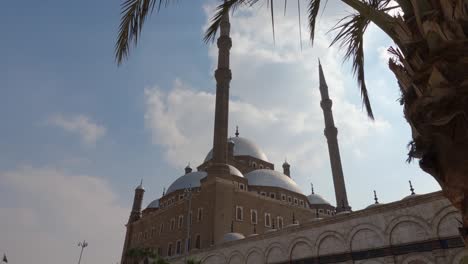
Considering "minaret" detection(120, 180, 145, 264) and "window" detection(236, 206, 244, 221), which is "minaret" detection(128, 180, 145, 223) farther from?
"window" detection(236, 206, 244, 221)

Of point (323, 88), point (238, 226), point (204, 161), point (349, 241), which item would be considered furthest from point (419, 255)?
point (204, 161)

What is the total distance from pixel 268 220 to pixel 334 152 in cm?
959

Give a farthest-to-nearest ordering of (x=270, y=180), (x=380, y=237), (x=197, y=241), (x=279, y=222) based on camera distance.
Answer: (x=270, y=180), (x=279, y=222), (x=197, y=241), (x=380, y=237)

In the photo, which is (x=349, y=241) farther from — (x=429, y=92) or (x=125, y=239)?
(x=125, y=239)

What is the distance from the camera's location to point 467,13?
257cm

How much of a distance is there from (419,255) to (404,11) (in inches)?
568

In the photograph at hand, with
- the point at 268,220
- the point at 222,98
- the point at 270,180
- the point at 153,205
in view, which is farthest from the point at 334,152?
the point at 153,205

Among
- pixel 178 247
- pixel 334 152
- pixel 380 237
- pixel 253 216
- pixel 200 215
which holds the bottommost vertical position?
pixel 380 237

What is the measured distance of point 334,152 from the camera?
34188mm

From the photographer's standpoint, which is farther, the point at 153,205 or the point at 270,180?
the point at 153,205

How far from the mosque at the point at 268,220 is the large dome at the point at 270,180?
112 millimetres

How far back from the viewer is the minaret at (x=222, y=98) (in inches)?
1148

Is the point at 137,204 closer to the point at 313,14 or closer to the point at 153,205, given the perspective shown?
the point at 153,205

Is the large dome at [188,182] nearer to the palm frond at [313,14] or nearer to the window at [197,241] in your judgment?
the window at [197,241]
